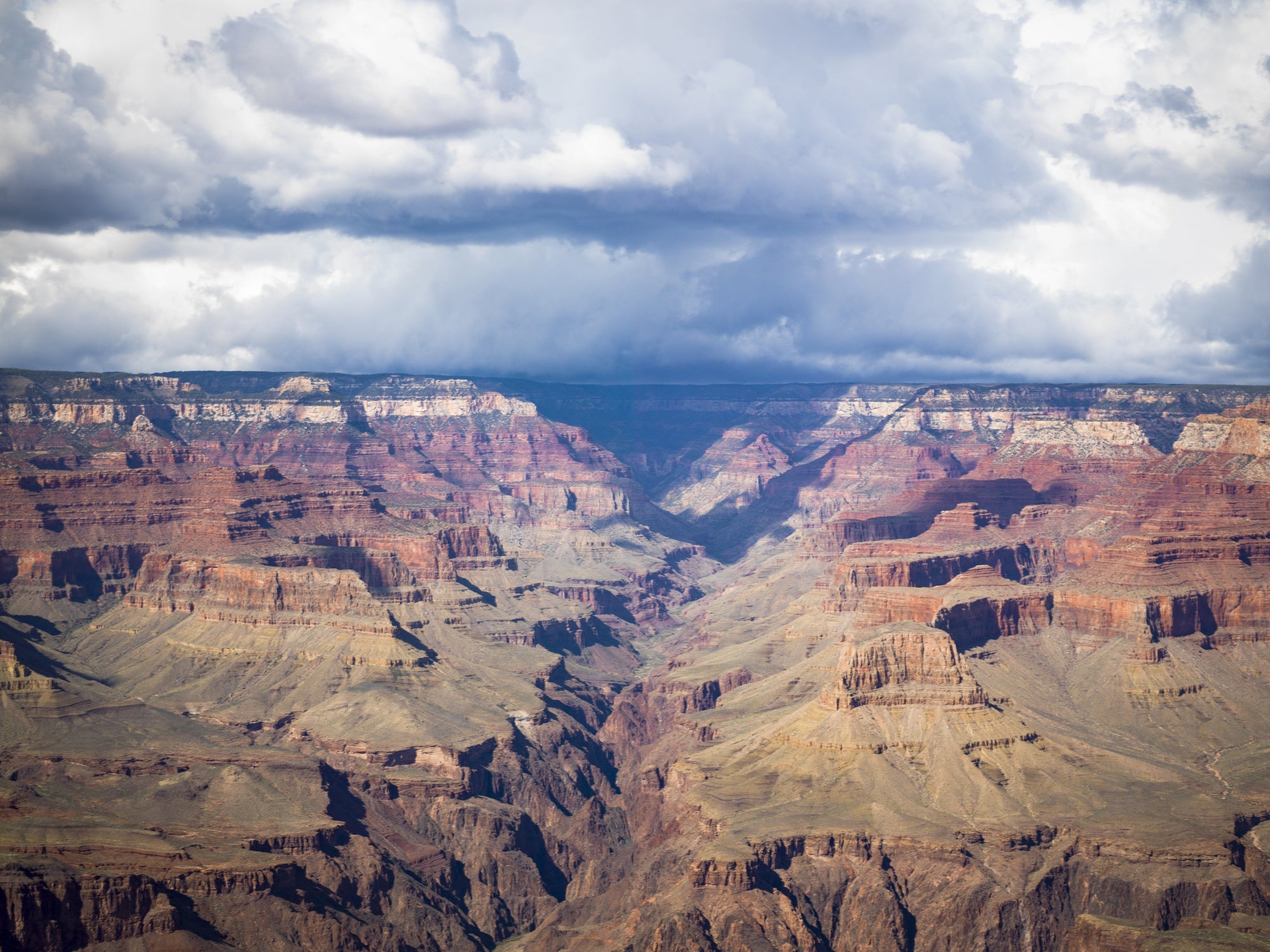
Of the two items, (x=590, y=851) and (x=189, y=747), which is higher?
(x=189, y=747)

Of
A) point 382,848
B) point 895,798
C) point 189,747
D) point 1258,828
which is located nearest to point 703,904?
point 895,798

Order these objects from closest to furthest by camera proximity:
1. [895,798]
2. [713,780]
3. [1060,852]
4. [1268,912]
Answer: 1. [1268,912]
2. [1060,852]
3. [895,798]
4. [713,780]

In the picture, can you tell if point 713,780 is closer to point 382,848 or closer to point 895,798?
point 895,798

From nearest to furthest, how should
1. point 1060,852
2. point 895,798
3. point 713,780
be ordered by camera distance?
point 1060,852 → point 895,798 → point 713,780

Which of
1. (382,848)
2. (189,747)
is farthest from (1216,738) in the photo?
(189,747)

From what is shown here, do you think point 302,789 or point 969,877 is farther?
point 302,789

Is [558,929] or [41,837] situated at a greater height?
[41,837]

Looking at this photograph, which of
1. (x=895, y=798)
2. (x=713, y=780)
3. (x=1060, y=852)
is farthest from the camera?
(x=713, y=780)

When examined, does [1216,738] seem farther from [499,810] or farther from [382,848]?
[382,848]

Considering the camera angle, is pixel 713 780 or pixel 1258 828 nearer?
pixel 1258 828
